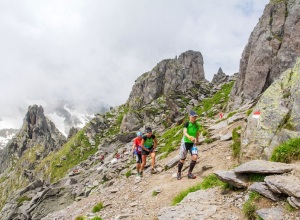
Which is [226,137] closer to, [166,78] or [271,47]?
A: [271,47]

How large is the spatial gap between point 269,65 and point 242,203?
113ft

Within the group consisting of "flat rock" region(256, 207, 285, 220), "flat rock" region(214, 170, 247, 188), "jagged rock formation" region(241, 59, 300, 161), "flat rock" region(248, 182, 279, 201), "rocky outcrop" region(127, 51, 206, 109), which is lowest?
"flat rock" region(256, 207, 285, 220)

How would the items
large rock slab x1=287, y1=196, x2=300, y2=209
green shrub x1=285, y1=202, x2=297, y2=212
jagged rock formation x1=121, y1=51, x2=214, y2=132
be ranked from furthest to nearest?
jagged rock formation x1=121, y1=51, x2=214, y2=132, green shrub x1=285, y1=202, x2=297, y2=212, large rock slab x1=287, y1=196, x2=300, y2=209

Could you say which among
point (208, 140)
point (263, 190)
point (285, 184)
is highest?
point (208, 140)

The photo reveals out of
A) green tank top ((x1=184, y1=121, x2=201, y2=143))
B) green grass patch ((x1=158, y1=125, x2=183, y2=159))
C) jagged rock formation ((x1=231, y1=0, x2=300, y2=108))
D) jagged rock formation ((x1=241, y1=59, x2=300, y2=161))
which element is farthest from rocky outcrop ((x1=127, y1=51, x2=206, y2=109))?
jagged rock formation ((x1=241, y1=59, x2=300, y2=161))

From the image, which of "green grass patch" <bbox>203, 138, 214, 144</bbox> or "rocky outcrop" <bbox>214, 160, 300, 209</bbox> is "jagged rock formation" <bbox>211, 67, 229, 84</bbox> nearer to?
"green grass patch" <bbox>203, 138, 214, 144</bbox>

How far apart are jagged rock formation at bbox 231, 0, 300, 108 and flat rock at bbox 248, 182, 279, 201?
1242 inches

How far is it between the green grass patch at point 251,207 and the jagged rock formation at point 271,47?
3187 cm

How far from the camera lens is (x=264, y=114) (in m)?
16.0

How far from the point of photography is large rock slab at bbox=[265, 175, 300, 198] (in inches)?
351

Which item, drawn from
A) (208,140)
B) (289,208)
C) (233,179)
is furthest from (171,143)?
(289,208)

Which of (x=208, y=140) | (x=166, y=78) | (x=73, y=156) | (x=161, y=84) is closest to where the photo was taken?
(x=208, y=140)

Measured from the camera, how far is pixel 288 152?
1208cm

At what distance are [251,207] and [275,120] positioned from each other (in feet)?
23.5
